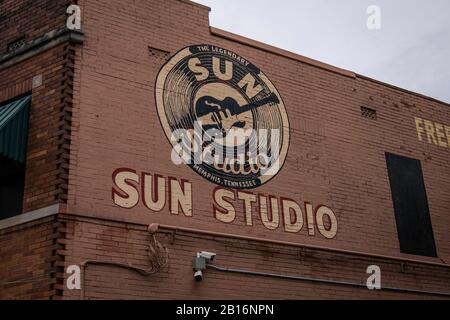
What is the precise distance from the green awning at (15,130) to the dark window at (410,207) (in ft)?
27.3

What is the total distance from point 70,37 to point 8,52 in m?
1.78

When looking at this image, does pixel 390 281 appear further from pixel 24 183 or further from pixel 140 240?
pixel 24 183

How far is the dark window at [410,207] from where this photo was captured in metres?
15.8

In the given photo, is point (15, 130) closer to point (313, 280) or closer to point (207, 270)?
point (207, 270)

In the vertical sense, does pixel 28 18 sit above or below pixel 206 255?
above

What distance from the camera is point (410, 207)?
53.3 feet

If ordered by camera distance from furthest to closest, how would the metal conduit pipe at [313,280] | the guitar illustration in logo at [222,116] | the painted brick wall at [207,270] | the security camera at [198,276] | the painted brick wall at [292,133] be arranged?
the guitar illustration in logo at [222,116], the metal conduit pipe at [313,280], the painted brick wall at [292,133], the security camera at [198,276], the painted brick wall at [207,270]

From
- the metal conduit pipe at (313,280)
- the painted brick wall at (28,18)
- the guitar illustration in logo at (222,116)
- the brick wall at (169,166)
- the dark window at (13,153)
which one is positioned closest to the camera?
the brick wall at (169,166)

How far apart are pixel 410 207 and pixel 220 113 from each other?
5341 mm

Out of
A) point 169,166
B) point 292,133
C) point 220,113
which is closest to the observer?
point 169,166

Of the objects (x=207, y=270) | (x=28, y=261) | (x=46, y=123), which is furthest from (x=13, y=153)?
(x=207, y=270)

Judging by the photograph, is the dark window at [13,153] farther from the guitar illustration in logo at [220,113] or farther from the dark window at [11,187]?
the guitar illustration in logo at [220,113]

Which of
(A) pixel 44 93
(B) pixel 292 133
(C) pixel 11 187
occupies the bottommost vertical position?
(C) pixel 11 187

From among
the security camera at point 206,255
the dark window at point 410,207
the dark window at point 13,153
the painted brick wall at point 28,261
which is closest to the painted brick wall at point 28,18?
the dark window at point 13,153
